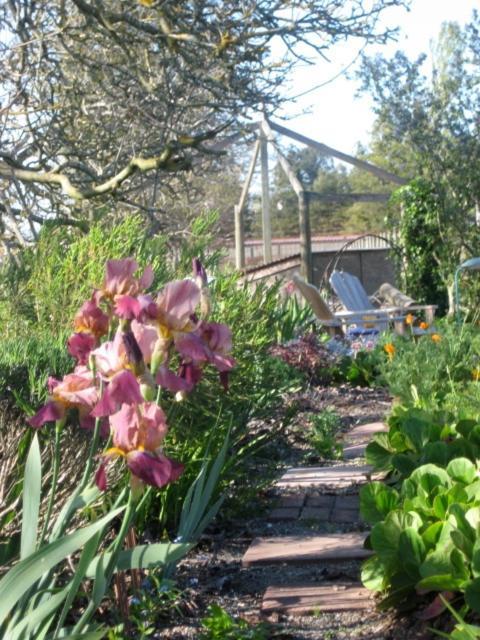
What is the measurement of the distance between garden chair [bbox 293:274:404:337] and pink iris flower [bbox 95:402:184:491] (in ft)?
30.6

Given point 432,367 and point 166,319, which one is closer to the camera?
point 166,319

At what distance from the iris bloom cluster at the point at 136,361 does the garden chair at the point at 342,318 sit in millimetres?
9084

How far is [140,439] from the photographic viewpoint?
1591mm

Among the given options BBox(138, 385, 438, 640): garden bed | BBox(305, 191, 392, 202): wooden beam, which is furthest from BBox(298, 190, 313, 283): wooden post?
BBox(138, 385, 438, 640): garden bed

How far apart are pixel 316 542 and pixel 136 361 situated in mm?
2032

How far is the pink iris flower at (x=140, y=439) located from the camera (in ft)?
5.13

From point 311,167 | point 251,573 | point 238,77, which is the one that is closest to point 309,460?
point 251,573

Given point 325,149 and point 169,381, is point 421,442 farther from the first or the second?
point 325,149

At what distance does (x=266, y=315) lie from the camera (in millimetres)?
4613

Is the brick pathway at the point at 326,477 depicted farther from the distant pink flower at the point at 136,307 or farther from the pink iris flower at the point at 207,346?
the distant pink flower at the point at 136,307

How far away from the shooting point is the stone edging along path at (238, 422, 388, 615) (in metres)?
2.90

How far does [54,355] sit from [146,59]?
379 centimetres

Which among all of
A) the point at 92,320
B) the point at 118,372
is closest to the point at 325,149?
the point at 92,320

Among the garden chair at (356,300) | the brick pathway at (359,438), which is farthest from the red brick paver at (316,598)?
the garden chair at (356,300)
